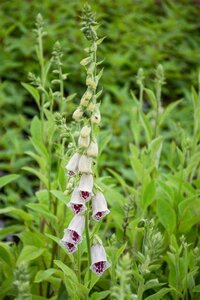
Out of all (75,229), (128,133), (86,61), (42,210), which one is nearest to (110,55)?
(128,133)

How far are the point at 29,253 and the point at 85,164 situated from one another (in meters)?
0.69

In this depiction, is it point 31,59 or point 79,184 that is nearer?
point 79,184

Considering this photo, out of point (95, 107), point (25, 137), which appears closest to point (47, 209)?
point (95, 107)

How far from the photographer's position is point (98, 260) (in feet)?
5.73

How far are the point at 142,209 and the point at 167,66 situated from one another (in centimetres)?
310

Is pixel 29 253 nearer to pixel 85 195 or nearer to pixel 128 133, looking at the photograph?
pixel 85 195

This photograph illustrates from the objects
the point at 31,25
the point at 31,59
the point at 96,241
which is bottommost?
the point at 96,241

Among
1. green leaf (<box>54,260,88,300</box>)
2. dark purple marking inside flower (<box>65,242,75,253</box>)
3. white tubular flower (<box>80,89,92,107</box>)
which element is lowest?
green leaf (<box>54,260,88,300</box>)

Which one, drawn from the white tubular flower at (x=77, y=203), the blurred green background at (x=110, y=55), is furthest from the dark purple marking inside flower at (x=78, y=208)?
the blurred green background at (x=110, y=55)

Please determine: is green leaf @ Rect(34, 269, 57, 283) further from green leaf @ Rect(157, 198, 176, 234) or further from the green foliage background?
green leaf @ Rect(157, 198, 176, 234)

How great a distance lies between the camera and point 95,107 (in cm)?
165

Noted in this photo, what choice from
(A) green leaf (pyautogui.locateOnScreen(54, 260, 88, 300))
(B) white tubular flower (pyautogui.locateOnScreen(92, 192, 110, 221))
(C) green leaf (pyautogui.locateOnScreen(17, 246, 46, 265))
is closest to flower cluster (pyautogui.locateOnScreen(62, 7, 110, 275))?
(B) white tubular flower (pyautogui.locateOnScreen(92, 192, 110, 221))

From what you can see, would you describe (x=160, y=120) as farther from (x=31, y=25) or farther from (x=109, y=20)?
(x=109, y=20)

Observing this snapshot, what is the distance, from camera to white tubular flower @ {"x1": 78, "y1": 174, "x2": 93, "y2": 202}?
5.33 ft
